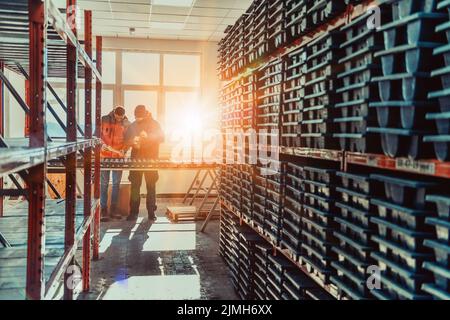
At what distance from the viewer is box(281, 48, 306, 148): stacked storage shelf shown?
109 inches

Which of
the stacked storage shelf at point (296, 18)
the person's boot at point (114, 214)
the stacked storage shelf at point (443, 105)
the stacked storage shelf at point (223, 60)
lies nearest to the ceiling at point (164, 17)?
the stacked storage shelf at point (223, 60)

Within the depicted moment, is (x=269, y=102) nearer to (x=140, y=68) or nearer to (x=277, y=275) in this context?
(x=277, y=275)

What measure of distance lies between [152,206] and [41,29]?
630 centimetres

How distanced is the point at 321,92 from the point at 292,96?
587 millimetres

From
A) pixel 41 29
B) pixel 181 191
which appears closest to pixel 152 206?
pixel 181 191

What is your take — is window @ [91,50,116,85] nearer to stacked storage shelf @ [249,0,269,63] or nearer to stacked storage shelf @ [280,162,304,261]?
stacked storage shelf @ [249,0,269,63]

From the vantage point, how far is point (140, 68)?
1102 centimetres

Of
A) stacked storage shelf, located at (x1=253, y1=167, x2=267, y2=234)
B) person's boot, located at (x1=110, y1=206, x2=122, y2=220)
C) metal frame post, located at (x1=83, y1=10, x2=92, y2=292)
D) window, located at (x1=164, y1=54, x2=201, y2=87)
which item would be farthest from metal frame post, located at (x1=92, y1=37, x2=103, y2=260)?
window, located at (x1=164, y1=54, x2=201, y2=87)

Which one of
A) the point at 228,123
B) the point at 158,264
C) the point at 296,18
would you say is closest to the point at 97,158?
the point at 158,264

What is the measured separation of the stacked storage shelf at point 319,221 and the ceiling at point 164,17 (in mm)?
6173

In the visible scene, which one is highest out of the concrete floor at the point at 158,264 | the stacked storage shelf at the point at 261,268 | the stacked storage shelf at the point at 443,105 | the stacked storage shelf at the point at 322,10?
the stacked storage shelf at the point at 322,10

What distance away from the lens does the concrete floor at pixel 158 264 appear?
436 centimetres

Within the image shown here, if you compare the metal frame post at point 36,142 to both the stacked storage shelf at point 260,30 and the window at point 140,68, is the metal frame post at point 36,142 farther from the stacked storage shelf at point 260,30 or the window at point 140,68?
the window at point 140,68

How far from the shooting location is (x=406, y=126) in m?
1.66
